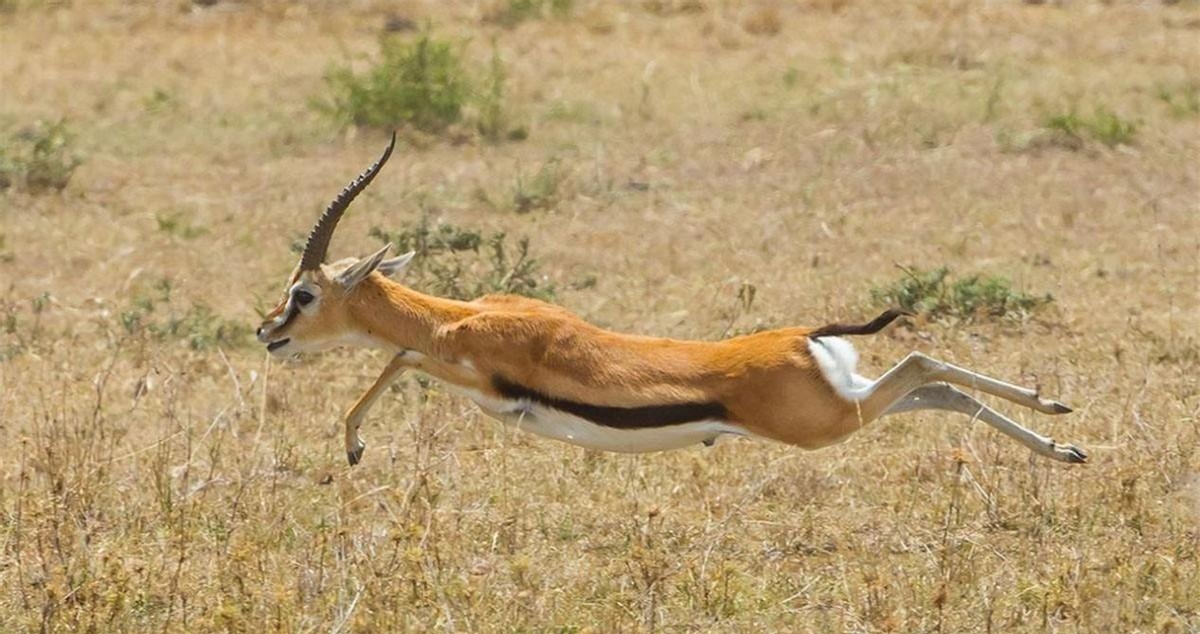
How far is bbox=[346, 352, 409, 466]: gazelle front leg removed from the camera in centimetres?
581

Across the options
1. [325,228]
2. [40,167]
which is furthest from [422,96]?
[325,228]

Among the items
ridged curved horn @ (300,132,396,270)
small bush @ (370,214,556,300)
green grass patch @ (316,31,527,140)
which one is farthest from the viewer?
green grass patch @ (316,31,527,140)

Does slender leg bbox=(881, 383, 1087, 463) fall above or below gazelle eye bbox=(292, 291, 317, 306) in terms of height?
below

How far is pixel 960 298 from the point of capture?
326 inches

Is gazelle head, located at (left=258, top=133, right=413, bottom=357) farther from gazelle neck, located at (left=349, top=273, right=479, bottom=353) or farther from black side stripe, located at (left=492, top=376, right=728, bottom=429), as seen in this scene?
black side stripe, located at (left=492, top=376, right=728, bottom=429)

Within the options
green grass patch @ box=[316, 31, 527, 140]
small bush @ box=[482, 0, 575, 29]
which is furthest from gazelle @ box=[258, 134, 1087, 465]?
small bush @ box=[482, 0, 575, 29]

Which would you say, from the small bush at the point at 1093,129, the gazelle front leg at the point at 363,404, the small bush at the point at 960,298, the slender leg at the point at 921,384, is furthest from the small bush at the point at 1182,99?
the gazelle front leg at the point at 363,404

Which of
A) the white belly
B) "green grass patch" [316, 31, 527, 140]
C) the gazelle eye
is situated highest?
the gazelle eye

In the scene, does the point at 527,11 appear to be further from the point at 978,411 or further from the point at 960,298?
the point at 978,411

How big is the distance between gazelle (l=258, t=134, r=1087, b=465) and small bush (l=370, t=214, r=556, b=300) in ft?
8.78

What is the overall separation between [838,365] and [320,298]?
1.60m

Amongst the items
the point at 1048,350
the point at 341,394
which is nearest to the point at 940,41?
the point at 1048,350

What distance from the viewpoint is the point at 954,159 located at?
11.1 m

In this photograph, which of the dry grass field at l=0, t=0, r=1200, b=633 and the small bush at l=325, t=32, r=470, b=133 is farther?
the small bush at l=325, t=32, r=470, b=133
